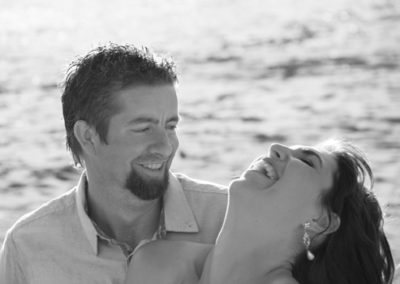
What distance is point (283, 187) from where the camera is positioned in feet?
8.89

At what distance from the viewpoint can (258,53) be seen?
354 inches

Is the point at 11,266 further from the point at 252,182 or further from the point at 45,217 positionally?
the point at 252,182

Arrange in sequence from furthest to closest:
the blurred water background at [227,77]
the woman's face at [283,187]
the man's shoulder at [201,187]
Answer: the blurred water background at [227,77], the man's shoulder at [201,187], the woman's face at [283,187]

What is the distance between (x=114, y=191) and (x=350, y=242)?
28.0 inches

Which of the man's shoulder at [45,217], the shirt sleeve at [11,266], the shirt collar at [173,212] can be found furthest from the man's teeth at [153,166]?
the shirt sleeve at [11,266]

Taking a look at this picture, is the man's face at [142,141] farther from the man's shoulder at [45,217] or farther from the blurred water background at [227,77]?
the blurred water background at [227,77]

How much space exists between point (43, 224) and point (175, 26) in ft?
23.0

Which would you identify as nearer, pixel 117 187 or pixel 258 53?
pixel 117 187

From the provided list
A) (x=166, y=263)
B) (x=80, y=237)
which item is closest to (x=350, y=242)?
(x=166, y=263)

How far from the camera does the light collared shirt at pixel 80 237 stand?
299 cm

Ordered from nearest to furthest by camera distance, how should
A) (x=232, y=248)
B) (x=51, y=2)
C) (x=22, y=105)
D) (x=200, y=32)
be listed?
1. (x=232, y=248)
2. (x=22, y=105)
3. (x=200, y=32)
4. (x=51, y=2)

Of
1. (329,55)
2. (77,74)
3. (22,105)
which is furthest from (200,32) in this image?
(77,74)

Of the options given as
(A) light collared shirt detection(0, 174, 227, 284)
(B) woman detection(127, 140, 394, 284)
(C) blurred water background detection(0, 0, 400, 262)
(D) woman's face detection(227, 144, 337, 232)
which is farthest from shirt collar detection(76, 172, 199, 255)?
(C) blurred water background detection(0, 0, 400, 262)

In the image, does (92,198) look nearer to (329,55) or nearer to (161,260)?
(161,260)
